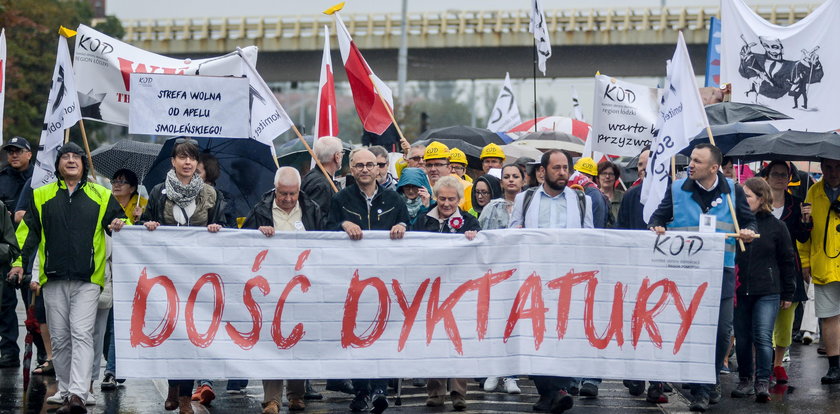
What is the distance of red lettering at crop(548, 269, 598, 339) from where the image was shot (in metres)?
9.04

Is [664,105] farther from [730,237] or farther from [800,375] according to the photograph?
[800,375]

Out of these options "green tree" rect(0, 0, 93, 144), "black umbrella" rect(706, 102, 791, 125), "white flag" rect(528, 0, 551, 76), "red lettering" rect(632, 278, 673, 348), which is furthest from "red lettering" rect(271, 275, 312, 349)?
"green tree" rect(0, 0, 93, 144)

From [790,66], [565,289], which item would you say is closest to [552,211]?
[565,289]

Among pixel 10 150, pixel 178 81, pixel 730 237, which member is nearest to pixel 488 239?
pixel 730 237

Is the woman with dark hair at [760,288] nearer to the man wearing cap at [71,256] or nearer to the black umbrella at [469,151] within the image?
the man wearing cap at [71,256]

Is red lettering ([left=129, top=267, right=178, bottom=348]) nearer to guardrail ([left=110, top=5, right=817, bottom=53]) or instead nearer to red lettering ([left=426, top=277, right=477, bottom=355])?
red lettering ([left=426, top=277, right=477, bottom=355])

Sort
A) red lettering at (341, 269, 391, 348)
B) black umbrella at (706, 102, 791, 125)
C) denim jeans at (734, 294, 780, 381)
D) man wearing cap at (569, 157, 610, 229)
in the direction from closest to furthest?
red lettering at (341, 269, 391, 348)
denim jeans at (734, 294, 780, 381)
man wearing cap at (569, 157, 610, 229)
black umbrella at (706, 102, 791, 125)

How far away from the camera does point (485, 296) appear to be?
29.8 feet

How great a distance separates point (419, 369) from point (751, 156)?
14.0ft

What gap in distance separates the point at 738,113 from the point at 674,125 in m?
4.71

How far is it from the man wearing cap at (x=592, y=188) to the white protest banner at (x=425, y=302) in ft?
3.64

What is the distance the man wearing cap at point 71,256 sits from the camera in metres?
9.16

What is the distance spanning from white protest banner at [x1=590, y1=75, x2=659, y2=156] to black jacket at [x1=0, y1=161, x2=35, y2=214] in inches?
214

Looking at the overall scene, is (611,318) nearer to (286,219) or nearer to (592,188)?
(592,188)
